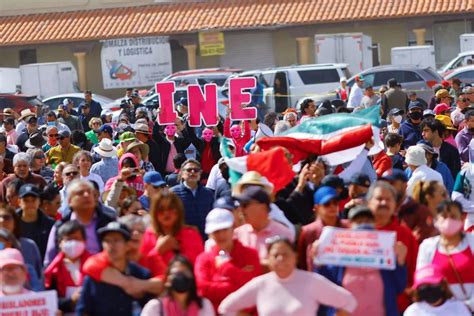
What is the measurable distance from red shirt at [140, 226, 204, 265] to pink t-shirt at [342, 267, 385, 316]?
1.10m

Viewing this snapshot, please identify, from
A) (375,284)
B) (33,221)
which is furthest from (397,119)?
(375,284)

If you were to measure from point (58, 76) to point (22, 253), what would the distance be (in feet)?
108

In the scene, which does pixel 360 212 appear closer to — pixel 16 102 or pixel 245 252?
pixel 245 252

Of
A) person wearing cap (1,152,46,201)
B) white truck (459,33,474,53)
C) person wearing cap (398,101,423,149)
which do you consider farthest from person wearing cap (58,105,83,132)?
white truck (459,33,474,53)

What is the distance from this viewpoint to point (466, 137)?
54.2 ft

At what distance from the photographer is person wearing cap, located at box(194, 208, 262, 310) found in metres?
9.07

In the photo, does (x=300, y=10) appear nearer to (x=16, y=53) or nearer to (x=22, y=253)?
(x=16, y=53)

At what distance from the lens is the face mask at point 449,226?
9180 mm

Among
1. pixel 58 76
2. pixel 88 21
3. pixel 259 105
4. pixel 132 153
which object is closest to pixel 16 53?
pixel 88 21

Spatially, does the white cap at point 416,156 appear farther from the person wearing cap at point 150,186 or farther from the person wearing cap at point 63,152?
the person wearing cap at point 63,152

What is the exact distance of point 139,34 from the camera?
45688 millimetres

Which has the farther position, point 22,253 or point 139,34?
point 139,34

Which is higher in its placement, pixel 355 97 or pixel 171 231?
pixel 171 231

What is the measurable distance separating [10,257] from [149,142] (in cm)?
828
